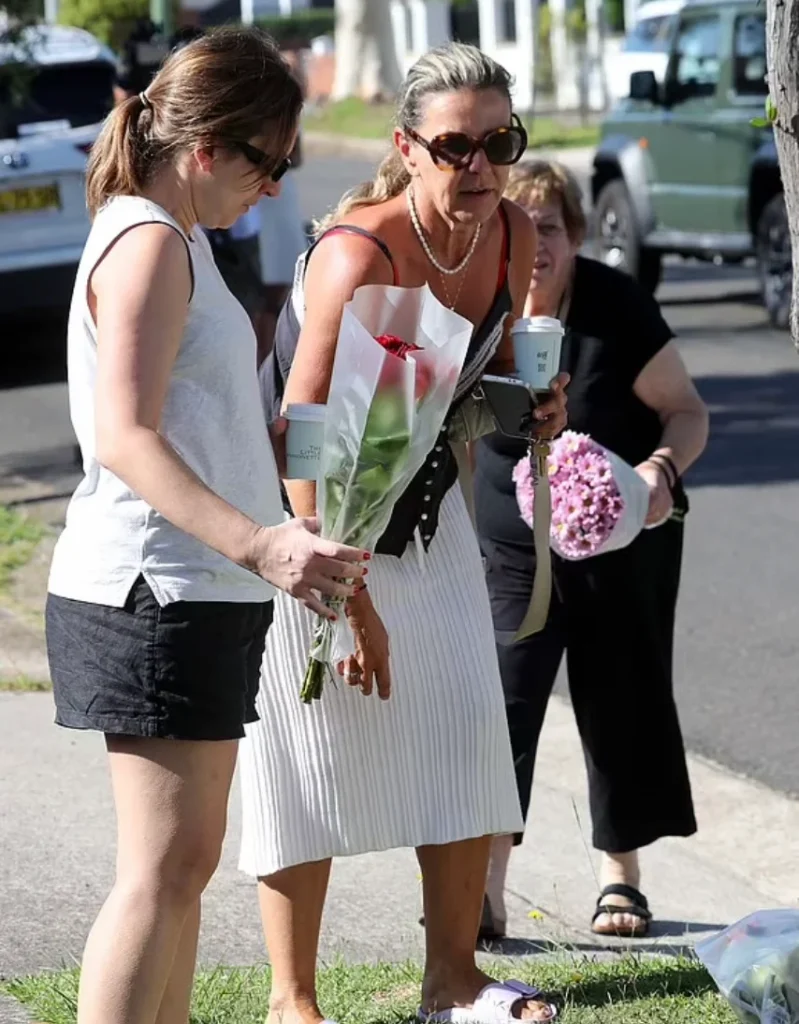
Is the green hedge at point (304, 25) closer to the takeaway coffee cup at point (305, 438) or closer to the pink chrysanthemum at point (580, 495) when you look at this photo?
the pink chrysanthemum at point (580, 495)

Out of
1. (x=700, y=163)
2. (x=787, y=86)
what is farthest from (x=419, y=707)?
(x=700, y=163)

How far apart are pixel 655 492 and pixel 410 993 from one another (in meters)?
1.26

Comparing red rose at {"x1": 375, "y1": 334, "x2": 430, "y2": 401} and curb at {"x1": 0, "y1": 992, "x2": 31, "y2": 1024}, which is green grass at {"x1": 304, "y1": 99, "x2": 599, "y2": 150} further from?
red rose at {"x1": 375, "y1": 334, "x2": 430, "y2": 401}

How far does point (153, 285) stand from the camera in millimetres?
2838

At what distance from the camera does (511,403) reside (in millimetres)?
3629

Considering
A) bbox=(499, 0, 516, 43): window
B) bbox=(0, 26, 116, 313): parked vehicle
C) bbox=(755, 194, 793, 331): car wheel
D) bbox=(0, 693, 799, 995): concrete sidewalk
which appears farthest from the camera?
bbox=(499, 0, 516, 43): window

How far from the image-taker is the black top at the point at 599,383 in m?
4.53

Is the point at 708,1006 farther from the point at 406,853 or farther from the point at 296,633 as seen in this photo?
the point at 406,853

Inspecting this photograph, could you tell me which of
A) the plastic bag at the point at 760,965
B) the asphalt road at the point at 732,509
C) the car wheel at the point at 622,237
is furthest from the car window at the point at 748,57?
the plastic bag at the point at 760,965

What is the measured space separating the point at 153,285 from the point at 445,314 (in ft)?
1.77

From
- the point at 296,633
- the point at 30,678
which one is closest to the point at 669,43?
the point at 30,678

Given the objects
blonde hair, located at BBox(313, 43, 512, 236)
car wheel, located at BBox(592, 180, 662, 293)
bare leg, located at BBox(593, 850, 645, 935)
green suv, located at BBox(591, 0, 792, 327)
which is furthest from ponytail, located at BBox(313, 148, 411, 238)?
car wheel, located at BBox(592, 180, 662, 293)

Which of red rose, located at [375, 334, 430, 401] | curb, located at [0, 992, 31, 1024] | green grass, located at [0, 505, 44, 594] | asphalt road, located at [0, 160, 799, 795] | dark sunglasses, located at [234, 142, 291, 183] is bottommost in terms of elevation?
asphalt road, located at [0, 160, 799, 795]

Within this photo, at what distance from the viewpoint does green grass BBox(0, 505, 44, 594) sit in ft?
25.4
